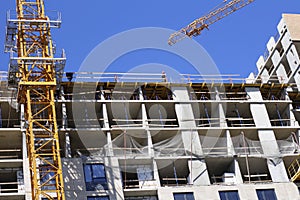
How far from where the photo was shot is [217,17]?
86500 millimetres

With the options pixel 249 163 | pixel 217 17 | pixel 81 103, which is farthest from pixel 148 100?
pixel 217 17

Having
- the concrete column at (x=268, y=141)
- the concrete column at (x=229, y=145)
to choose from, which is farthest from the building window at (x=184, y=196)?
the concrete column at (x=268, y=141)

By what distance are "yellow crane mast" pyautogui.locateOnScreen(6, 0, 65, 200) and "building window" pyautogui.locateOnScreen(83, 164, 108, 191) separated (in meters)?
3.30

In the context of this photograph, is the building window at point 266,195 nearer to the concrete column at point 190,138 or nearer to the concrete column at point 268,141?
the concrete column at point 268,141

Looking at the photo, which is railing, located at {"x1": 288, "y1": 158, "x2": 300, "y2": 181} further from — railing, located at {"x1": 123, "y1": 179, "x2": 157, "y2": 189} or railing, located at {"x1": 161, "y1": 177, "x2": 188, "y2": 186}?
railing, located at {"x1": 123, "y1": 179, "x2": 157, "y2": 189}

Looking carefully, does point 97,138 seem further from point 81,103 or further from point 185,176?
point 185,176

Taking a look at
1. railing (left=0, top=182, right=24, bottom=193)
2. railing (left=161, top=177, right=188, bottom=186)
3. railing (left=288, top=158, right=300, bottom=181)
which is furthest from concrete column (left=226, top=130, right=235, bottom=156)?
railing (left=0, top=182, right=24, bottom=193)

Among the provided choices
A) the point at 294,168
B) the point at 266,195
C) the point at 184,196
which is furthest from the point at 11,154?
the point at 294,168

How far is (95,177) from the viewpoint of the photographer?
54469 millimetres

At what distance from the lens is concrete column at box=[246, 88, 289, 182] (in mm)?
58719

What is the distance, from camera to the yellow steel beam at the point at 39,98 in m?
49.7

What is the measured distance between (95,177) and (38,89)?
922cm

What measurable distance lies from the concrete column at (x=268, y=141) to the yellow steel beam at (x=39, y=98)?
69.3 ft

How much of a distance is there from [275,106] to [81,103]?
2099cm
